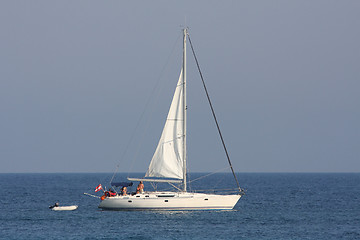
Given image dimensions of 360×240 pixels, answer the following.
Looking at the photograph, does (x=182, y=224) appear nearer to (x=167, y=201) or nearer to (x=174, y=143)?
(x=167, y=201)

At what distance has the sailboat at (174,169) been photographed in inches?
2206

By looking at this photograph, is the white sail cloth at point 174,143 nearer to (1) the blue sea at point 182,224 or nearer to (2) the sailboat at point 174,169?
(2) the sailboat at point 174,169

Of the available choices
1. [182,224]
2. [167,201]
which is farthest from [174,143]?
[182,224]

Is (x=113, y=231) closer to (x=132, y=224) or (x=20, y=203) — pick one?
(x=132, y=224)

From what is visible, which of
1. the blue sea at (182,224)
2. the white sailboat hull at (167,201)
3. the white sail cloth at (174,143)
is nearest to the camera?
the blue sea at (182,224)

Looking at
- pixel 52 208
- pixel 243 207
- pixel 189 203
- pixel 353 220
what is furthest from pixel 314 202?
pixel 52 208

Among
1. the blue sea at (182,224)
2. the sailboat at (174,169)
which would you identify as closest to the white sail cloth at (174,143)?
the sailboat at (174,169)

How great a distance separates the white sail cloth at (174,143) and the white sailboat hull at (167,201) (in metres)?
2.13

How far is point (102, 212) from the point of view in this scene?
59.6 meters

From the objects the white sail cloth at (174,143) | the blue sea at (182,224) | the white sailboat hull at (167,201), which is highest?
the white sail cloth at (174,143)

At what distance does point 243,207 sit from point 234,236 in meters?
21.8

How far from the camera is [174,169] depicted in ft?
187

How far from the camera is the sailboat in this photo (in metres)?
56.0

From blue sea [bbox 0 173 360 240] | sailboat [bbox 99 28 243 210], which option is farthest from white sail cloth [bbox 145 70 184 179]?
blue sea [bbox 0 173 360 240]
